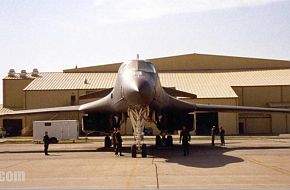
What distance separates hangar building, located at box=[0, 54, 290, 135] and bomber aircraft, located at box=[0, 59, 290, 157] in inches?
798

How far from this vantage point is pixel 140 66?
17.7 metres

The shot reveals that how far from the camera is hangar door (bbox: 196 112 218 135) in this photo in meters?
45.2

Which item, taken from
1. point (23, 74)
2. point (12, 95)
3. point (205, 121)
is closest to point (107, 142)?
point (205, 121)

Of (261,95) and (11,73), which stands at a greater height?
(11,73)

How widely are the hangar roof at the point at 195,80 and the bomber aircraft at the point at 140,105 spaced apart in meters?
21.8

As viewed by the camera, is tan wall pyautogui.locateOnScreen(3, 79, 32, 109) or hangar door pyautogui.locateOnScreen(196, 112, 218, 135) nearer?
hangar door pyautogui.locateOnScreen(196, 112, 218, 135)

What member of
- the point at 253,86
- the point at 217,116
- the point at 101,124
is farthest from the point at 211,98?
the point at 101,124

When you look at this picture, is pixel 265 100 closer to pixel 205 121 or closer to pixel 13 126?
pixel 205 121

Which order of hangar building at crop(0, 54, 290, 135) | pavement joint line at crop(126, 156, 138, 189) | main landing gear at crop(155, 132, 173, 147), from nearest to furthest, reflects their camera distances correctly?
pavement joint line at crop(126, 156, 138, 189), main landing gear at crop(155, 132, 173, 147), hangar building at crop(0, 54, 290, 135)

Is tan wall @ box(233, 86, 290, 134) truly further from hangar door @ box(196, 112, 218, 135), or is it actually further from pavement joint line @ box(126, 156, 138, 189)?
pavement joint line @ box(126, 156, 138, 189)

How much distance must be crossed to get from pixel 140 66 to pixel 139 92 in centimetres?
264

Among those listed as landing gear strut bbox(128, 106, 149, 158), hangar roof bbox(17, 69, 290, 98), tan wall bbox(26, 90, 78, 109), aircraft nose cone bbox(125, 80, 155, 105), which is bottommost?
landing gear strut bbox(128, 106, 149, 158)

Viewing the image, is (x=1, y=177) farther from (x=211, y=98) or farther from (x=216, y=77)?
(x=216, y=77)

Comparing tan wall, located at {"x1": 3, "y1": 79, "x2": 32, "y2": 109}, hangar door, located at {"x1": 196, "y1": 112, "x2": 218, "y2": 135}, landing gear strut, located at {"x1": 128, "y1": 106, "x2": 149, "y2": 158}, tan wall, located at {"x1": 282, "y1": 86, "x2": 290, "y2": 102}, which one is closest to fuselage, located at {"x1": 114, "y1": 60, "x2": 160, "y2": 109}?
landing gear strut, located at {"x1": 128, "y1": 106, "x2": 149, "y2": 158}
